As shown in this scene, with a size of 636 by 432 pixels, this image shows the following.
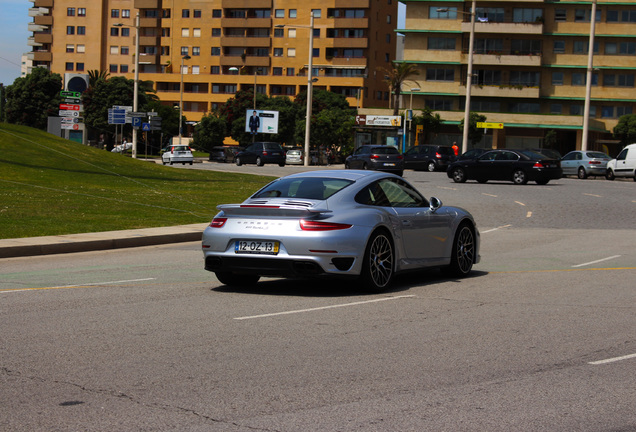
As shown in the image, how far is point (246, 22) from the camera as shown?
12106 centimetres

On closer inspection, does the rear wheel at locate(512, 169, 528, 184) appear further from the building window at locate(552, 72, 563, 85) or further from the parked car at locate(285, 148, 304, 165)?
the building window at locate(552, 72, 563, 85)

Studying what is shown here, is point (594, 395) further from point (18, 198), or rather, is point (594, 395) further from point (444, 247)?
point (18, 198)

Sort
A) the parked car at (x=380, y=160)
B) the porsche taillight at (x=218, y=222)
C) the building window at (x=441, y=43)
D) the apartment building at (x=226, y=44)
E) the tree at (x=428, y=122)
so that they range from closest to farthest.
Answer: the porsche taillight at (x=218, y=222)
the parked car at (x=380, y=160)
the tree at (x=428, y=122)
the building window at (x=441, y=43)
the apartment building at (x=226, y=44)

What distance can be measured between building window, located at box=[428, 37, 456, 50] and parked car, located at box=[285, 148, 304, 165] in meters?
22.8

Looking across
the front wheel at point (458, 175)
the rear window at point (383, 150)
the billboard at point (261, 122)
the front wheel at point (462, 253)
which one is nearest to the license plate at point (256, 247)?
the front wheel at point (462, 253)

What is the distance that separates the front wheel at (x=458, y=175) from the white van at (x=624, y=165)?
10970 mm

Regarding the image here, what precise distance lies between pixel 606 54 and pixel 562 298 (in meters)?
82.6

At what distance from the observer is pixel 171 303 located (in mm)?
9539

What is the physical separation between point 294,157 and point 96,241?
59160 mm

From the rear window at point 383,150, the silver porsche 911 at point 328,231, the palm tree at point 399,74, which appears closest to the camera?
the silver porsche 911 at point 328,231

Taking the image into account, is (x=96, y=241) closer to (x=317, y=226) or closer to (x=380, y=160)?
(x=317, y=226)

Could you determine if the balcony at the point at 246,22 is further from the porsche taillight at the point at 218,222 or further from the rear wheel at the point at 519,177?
the porsche taillight at the point at 218,222

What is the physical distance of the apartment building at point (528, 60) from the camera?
284 feet

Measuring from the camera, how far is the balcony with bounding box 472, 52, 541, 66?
87.6 metres
